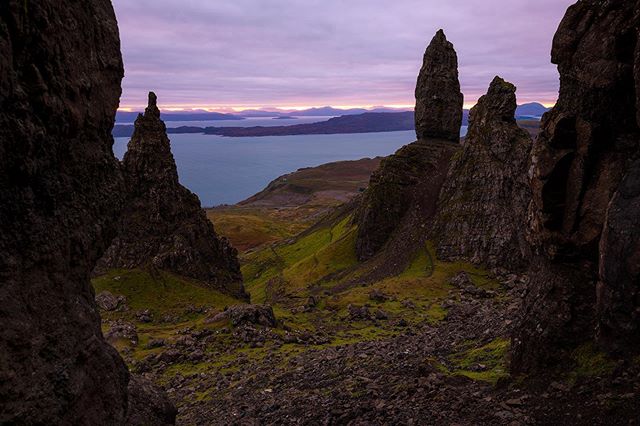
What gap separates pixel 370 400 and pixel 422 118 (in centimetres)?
9873

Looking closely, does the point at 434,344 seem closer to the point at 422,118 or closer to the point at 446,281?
the point at 446,281

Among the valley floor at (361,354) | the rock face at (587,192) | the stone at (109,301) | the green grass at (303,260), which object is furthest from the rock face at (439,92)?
the rock face at (587,192)

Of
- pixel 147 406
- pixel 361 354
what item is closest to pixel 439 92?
pixel 361 354

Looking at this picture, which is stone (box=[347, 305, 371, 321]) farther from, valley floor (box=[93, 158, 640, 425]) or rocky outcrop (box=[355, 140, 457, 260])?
rocky outcrop (box=[355, 140, 457, 260])

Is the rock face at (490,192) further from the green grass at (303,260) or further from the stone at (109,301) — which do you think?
the stone at (109,301)

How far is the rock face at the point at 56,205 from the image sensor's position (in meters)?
16.8

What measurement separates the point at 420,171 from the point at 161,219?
57.9m

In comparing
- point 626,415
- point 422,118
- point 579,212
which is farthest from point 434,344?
point 422,118

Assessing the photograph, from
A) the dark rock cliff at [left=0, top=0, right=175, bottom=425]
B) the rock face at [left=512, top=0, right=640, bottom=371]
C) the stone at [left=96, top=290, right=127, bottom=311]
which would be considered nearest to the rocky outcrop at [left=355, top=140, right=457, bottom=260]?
the stone at [left=96, top=290, right=127, bottom=311]

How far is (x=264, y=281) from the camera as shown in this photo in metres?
129

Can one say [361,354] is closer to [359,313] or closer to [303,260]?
[359,313]

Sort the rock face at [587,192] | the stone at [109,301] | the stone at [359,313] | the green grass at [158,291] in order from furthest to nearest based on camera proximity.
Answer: the green grass at [158,291]
the stone at [109,301]
the stone at [359,313]
the rock face at [587,192]

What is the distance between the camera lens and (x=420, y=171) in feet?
358

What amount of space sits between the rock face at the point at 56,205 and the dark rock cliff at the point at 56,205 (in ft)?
0.14
